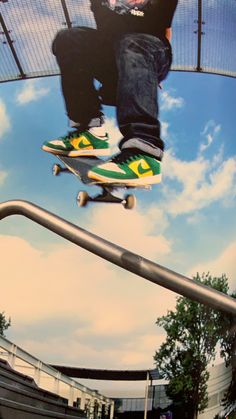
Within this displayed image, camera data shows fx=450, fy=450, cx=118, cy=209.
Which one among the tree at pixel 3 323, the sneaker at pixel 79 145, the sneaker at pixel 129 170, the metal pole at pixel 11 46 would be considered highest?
the metal pole at pixel 11 46

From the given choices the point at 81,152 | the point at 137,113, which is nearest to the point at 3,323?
the point at 81,152

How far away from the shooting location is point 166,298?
2.30 m

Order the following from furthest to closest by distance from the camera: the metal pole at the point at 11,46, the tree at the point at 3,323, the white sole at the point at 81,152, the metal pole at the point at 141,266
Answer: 1. the metal pole at the point at 11,46
2. the white sole at the point at 81,152
3. the tree at the point at 3,323
4. the metal pole at the point at 141,266

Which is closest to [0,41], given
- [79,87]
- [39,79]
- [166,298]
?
[39,79]

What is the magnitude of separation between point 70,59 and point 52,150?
598 millimetres

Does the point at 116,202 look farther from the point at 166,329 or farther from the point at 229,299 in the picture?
the point at 229,299

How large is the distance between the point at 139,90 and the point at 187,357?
1.60 meters

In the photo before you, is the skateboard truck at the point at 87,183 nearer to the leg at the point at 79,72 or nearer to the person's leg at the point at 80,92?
the person's leg at the point at 80,92

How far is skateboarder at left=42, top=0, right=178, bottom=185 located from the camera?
2.68m

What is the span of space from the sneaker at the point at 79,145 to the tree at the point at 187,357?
936 millimetres

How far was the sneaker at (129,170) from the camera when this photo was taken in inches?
101

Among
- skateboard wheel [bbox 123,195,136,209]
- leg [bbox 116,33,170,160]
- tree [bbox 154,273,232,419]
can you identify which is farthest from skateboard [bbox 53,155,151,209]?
tree [bbox 154,273,232,419]

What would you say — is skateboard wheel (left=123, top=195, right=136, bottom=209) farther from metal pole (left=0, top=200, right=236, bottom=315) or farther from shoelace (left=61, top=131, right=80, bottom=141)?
metal pole (left=0, top=200, right=236, bottom=315)

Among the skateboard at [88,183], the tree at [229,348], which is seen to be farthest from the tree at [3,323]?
the tree at [229,348]
